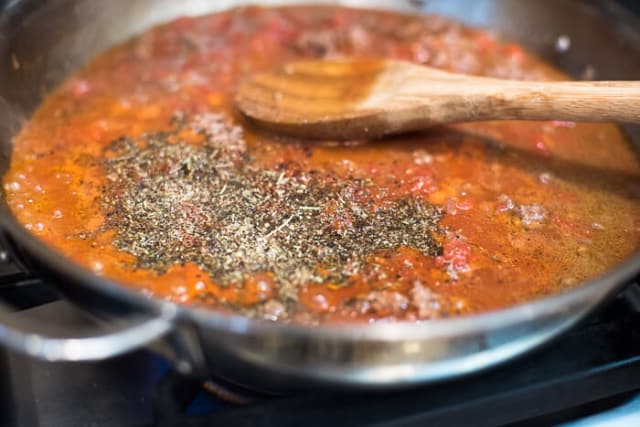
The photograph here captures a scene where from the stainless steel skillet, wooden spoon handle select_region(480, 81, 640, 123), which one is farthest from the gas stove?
wooden spoon handle select_region(480, 81, 640, 123)

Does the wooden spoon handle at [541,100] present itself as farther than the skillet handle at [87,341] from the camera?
Yes

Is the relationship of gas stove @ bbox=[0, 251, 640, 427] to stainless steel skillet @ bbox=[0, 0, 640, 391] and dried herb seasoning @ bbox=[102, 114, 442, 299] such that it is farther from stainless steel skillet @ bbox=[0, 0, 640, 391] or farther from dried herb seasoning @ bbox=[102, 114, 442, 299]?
dried herb seasoning @ bbox=[102, 114, 442, 299]

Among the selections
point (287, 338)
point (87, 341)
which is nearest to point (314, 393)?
point (287, 338)

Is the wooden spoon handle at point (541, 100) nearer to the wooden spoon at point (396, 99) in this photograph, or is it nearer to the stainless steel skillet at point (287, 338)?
the wooden spoon at point (396, 99)

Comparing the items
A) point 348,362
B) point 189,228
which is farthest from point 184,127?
point 348,362

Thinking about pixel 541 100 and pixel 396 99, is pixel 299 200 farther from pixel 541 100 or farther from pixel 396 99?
pixel 541 100

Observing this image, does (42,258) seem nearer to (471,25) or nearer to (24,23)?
(24,23)

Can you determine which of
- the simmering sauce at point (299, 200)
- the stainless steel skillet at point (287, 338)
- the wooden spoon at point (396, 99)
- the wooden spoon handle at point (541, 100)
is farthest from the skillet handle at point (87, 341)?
the wooden spoon handle at point (541, 100)

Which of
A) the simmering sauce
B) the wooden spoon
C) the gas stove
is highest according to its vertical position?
the wooden spoon
